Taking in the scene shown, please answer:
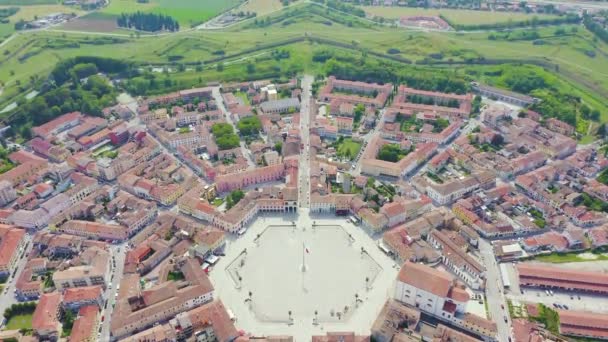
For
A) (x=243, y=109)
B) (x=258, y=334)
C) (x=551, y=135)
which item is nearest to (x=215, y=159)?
(x=243, y=109)

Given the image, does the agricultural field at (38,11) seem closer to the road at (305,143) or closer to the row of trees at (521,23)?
the road at (305,143)

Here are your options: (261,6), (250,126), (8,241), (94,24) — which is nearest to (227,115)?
(250,126)

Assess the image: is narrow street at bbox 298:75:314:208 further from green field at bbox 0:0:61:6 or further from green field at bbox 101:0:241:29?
green field at bbox 0:0:61:6

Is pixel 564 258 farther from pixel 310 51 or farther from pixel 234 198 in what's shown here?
pixel 310 51

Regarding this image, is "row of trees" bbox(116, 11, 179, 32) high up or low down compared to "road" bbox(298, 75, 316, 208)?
up

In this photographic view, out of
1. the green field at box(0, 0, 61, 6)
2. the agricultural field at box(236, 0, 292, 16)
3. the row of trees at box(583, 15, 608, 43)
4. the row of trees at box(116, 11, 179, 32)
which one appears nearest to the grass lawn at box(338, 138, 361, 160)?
the row of trees at box(116, 11, 179, 32)

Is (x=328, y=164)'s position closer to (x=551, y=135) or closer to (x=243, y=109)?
(x=243, y=109)
